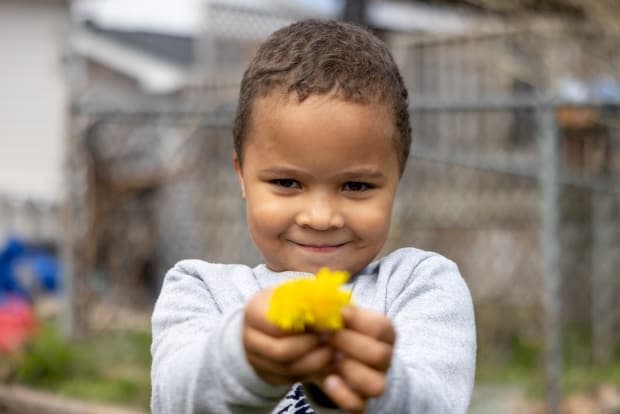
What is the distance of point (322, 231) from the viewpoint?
5.67 feet

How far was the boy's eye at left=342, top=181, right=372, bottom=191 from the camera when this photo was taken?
1.72 metres

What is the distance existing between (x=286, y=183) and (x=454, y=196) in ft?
17.1

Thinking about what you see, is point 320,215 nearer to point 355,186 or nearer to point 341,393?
point 355,186

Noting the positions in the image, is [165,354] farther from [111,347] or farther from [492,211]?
[492,211]

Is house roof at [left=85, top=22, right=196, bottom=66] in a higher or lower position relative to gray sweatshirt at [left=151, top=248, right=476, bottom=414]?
higher

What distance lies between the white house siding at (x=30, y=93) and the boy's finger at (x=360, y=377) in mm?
13131

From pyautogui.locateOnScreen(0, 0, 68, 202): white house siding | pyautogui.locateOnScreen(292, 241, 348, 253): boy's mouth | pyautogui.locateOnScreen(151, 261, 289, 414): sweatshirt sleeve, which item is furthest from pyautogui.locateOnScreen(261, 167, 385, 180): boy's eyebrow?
pyautogui.locateOnScreen(0, 0, 68, 202): white house siding

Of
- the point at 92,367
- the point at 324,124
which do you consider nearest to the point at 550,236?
the point at 92,367

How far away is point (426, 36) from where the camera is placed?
24.2ft

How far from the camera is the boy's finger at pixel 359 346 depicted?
129 centimetres

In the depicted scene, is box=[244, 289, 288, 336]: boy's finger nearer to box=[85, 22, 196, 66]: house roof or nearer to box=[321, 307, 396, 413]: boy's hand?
box=[321, 307, 396, 413]: boy's hand

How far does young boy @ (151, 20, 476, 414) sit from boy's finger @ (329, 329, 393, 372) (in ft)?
0.43

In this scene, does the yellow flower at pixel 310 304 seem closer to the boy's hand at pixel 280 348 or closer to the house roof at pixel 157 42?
the boy's hand at pixel 280 348

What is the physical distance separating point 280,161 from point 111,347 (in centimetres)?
447
